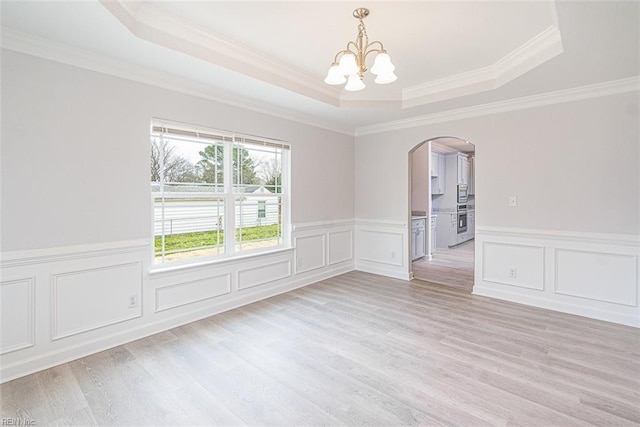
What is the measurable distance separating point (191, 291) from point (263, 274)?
3.24 ft

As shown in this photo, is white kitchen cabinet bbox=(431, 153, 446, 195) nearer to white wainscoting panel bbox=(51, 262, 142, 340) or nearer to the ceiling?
the ceiling

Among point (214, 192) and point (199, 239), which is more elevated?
point (214, 192)

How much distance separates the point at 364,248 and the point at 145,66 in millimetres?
4075

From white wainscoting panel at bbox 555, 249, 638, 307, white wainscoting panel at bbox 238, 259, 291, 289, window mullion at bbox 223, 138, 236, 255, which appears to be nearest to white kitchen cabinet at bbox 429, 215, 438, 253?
white wainscoting panel at bbox 555, 249, 638, 307

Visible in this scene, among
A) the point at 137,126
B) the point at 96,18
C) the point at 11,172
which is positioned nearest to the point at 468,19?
the point at 96,18

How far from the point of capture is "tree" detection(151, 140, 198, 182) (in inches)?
125

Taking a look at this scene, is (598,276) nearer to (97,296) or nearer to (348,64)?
(348,64)

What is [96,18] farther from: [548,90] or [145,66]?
[548,90]

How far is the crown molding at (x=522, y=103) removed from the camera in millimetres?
3252

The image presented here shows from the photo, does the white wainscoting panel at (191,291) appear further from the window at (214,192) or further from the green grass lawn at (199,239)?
the green grass lawn at (199,239)

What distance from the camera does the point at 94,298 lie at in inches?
107

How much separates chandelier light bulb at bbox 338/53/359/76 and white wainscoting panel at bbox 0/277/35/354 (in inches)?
111

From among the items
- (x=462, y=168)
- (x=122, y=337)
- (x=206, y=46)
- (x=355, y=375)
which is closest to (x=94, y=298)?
(x=122, y=337)

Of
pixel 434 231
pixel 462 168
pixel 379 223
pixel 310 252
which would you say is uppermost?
pixel 462 168
